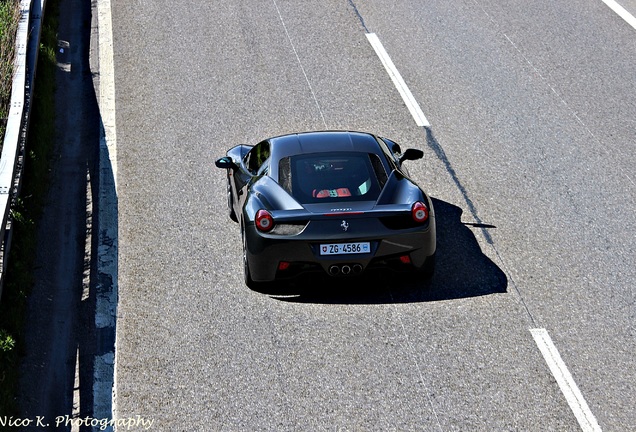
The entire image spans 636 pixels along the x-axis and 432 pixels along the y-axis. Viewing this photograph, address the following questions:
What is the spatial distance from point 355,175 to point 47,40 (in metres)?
8.66

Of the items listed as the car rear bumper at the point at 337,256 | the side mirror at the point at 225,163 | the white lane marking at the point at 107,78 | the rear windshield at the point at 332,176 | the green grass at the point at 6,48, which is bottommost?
the white lane marking at the point at 107,78

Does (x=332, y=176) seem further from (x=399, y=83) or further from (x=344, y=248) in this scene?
(x=399, y=83)

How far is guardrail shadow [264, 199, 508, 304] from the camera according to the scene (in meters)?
9.57

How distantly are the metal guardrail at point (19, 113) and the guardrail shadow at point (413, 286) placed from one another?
8.42 feet

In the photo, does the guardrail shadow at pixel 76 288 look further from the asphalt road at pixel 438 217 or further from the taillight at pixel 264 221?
the taillight at pixel 264 221

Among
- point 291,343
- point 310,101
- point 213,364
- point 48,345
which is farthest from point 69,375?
point 310,101

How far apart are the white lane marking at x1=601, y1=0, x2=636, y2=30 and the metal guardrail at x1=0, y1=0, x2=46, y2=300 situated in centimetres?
990

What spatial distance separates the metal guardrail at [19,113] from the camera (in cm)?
964

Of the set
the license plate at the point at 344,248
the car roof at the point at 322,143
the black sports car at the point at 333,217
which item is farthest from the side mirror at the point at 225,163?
the license plate at the point at 344,248

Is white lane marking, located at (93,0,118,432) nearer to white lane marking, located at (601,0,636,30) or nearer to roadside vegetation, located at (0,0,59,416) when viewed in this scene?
roadside vegetation, located at (0,0,59,416)

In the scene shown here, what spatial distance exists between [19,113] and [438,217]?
487 centimetres

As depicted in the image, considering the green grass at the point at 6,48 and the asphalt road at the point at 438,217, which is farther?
the green grass at the point at 6,48
